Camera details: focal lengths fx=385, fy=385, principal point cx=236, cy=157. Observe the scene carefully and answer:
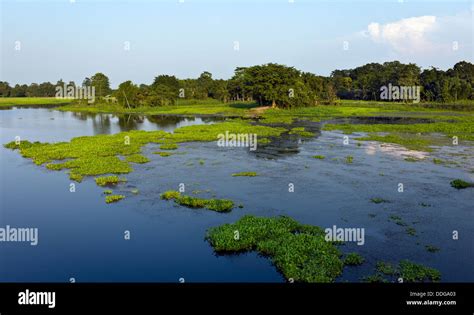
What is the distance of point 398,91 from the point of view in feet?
452

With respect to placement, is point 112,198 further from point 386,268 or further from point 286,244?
point 386,268

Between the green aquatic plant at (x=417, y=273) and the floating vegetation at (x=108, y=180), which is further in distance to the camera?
the floating vegetation at (x=108, y=180)

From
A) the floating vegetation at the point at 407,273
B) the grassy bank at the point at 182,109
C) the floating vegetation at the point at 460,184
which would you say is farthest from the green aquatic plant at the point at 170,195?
the grassy bank at the point at 182,109

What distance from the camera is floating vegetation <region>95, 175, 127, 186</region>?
3316cm

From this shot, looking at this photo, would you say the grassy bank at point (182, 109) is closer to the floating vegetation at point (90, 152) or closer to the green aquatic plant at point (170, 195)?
the floating vegetation at point (90, 152)

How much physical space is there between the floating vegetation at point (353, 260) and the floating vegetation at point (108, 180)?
21818 millimetres

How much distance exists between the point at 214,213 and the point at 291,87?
87560 millimetres

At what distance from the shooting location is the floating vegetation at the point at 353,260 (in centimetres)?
1877

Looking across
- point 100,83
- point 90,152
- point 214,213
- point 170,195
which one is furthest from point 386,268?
point 100,83

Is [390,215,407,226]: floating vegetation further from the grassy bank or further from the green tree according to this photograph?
the green tree
